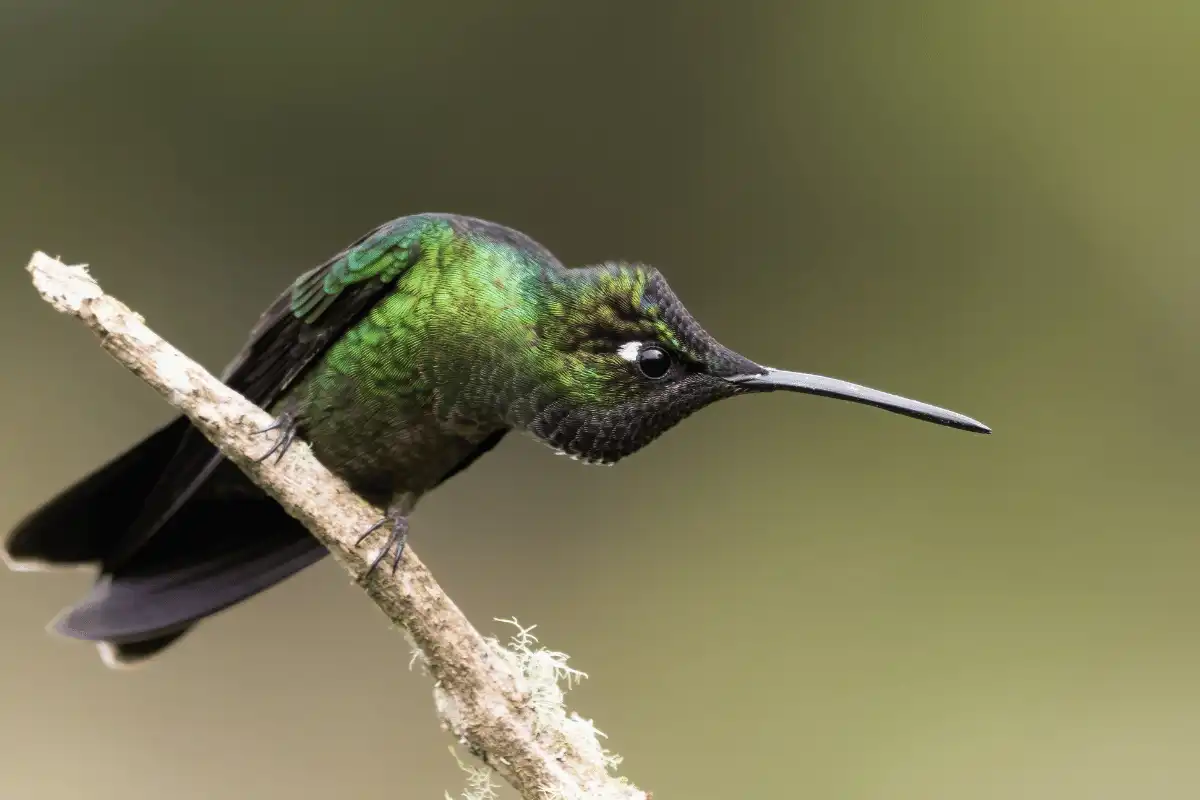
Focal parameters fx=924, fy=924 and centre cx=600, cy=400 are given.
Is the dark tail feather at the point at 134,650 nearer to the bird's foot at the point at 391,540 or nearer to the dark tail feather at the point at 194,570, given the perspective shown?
the dark tail feather at the point at 194,570

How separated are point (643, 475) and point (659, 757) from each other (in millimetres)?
771

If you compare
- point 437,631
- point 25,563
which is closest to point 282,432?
point 437,631

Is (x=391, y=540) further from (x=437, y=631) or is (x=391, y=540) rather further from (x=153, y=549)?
(x=153, y=549)

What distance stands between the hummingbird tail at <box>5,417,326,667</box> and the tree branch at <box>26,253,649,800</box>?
1.01ft

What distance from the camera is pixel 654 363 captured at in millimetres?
1008

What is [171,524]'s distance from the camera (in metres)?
1.32

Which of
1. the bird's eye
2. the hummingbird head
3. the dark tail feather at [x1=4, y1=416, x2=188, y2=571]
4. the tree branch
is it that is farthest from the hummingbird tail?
the bird's eye

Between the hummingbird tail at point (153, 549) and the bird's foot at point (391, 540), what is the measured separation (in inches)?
13.2

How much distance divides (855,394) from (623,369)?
250mm

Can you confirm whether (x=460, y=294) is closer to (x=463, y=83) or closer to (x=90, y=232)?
(x=463, y=83)

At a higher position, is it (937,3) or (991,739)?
(937,3)

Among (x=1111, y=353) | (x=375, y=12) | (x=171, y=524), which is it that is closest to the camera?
(x=171, y=524)

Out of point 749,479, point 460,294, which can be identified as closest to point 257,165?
point 460,294

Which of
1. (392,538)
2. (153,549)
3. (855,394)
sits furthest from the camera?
(153,549)
